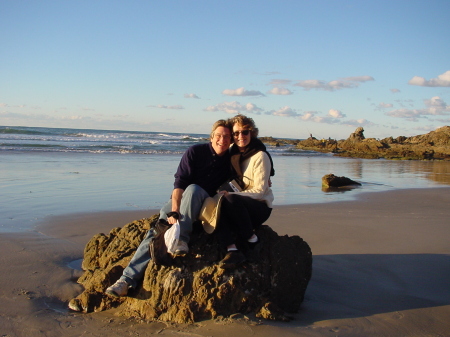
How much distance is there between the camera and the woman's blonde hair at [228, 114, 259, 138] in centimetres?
467

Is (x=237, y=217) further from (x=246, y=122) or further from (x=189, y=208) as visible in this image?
(x=246, y=122)

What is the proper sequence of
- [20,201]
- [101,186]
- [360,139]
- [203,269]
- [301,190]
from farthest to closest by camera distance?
[360,139], [301,190], [101,186], [20,201], [203,269]

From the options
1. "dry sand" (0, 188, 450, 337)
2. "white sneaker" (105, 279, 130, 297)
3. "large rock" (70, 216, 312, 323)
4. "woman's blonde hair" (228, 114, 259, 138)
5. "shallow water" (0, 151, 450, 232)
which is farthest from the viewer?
"shallow water" (0, 151, 450, 232)

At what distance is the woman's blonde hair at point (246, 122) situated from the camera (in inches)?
184

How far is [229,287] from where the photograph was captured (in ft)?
13.6

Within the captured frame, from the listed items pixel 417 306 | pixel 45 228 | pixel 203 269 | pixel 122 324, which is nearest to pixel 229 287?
pixel 203 269

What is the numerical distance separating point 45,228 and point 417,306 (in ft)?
19.4

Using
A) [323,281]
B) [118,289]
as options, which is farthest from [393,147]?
[118,289]

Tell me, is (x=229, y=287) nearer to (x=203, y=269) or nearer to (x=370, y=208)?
(x=203, y=269)

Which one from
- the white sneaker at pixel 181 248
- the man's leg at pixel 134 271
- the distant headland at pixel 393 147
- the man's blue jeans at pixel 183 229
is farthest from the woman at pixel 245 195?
the distant headland at pixel 393 147

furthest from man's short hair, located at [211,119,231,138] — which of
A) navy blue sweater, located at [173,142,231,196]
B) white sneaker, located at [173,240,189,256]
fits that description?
white sneaker, located at [173,240,189,256]

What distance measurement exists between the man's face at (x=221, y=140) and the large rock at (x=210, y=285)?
942 mm

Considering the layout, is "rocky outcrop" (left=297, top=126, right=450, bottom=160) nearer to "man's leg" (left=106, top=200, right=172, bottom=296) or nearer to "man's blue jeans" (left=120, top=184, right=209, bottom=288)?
"man's blue jeans" (left=120, top=184, right=209, bottom=288)

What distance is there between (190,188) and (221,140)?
0.71 m
